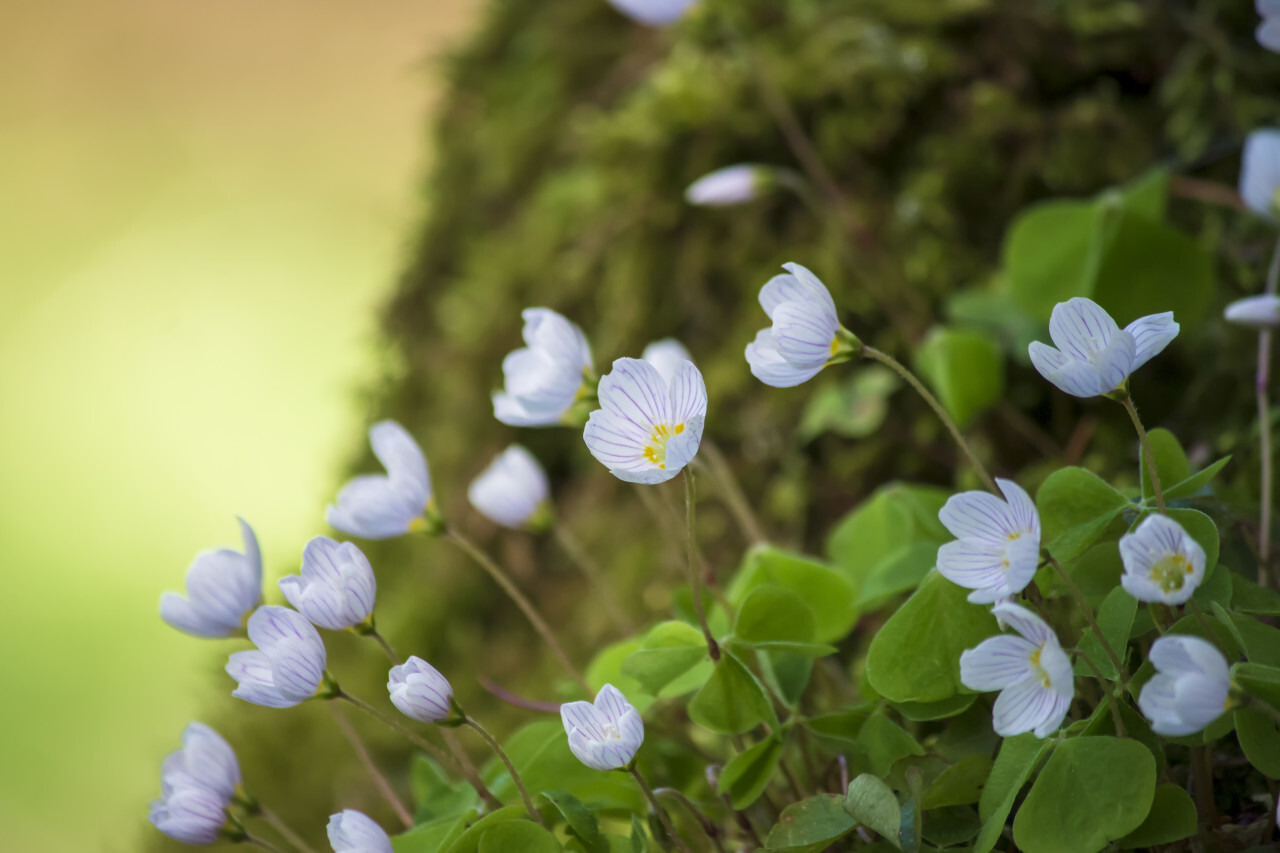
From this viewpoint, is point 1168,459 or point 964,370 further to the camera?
point 964,370

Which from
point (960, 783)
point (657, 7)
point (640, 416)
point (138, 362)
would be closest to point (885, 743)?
point (960, 783)

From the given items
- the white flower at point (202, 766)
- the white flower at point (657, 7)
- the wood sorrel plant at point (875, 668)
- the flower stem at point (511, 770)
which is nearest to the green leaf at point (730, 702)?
the wood sorrel plant at point (875, 668)

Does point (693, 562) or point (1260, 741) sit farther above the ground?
point (693, 562)

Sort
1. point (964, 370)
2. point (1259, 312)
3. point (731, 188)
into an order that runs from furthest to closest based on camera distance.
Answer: point (731, 188) < point (964, 370) < point (1259, 312)

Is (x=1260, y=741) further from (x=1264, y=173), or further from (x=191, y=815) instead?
(x=191, y=815)

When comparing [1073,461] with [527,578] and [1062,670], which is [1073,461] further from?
[527,578]

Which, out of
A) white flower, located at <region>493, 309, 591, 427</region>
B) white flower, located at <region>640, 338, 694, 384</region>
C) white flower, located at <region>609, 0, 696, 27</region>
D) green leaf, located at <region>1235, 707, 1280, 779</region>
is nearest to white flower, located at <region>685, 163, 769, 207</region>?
white flower, located at <region>609, 0, 696, 27</region>
